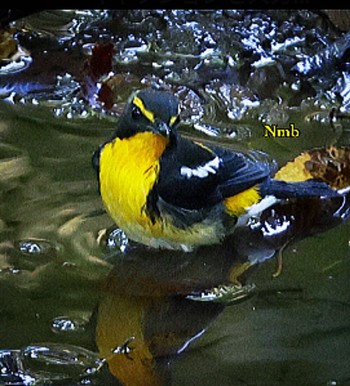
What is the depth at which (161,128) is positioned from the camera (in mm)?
659

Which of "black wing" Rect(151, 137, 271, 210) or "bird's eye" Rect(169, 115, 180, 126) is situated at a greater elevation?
"bird's eye" Rect(169, 115, 180, 126)

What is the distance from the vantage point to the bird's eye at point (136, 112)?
67 centimetres

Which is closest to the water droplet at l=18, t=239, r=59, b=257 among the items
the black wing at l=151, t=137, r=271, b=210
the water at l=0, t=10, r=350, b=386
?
the water at l=0, t=10, r=350, b=386

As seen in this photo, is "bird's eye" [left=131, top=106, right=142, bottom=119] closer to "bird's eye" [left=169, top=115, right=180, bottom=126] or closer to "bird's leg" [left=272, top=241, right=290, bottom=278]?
"bird's eye" [left=169, top=115, right=180, bottom=126]

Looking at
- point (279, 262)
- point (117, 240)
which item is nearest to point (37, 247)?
point (117, 240)

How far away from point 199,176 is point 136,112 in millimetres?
71

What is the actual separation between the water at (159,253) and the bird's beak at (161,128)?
0.35ft

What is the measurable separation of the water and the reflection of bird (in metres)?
0.03

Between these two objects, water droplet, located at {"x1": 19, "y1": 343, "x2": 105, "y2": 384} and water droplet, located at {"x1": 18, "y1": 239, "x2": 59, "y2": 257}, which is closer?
water droplet, located at {"x1": 19, "y1": 343, "x2": 105, "y2": 384}

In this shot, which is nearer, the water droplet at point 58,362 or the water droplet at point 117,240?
the water droplet at point 58,362

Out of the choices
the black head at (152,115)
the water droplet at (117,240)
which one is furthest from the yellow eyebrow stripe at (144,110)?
the water droplet at (117,240)

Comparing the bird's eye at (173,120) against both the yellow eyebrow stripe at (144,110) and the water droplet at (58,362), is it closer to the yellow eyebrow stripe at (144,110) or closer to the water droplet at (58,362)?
the yellow eyebrow stripe at (144,110)

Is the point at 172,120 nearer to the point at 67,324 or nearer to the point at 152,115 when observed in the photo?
the point at 152,115

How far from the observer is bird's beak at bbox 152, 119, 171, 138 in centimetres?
66
